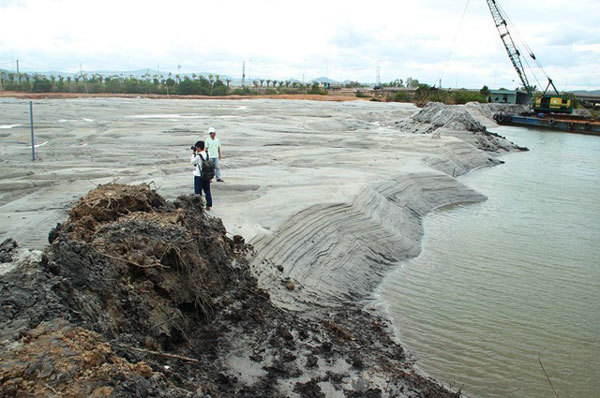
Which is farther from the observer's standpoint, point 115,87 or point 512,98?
point 512,98

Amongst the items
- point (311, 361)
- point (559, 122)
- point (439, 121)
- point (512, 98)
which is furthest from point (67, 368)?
point (512, 98)

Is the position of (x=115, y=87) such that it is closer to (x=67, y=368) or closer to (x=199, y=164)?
(x=199, y=164)

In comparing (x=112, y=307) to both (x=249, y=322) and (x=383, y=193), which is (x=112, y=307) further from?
(x=383, y=193)

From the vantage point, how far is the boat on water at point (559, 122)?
167 ft

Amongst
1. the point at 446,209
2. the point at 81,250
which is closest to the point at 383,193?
the point at 446,209

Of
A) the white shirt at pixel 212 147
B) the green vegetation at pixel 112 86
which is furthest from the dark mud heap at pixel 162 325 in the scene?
the green vegetation at pixel 112 86

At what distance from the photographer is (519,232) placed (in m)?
14.3

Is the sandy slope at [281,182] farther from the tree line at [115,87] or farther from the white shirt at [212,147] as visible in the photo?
the tree line at [115,87]

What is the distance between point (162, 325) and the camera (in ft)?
17.9

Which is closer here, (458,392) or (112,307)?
(112,307)

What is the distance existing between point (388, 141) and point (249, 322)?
73.5ft

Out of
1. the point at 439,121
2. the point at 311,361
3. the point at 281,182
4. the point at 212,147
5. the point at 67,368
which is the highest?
the point at 439,121

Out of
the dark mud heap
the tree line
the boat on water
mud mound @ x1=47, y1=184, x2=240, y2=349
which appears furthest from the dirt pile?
the tree line

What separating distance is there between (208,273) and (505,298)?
19.6ft
